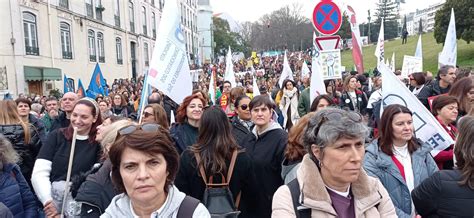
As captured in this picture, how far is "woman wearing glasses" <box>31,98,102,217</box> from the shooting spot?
12.1 feet

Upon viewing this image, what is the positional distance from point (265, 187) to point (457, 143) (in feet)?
6.59

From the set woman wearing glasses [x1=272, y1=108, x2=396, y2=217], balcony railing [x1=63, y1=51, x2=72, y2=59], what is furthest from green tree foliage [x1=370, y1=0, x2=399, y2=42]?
woman wearing glasses [x1=272, y1=108, x2=396, y2=217]

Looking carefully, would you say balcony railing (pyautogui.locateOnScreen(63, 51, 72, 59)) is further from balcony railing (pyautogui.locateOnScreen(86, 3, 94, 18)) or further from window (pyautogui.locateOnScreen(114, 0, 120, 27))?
window (pyautogui.locateOnScreen(114, 0, 120, 27))

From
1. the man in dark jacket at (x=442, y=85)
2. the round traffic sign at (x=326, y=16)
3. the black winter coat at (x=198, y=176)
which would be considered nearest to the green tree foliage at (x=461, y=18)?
the man in dark jacket at (x=442, y=85)

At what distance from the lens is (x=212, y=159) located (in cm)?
383

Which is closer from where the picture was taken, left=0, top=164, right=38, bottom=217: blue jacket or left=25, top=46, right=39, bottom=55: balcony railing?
left=0, top=164, right=38, bottom=217: blue jacket

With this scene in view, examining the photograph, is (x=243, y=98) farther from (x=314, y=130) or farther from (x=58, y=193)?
(x=314, y=130)

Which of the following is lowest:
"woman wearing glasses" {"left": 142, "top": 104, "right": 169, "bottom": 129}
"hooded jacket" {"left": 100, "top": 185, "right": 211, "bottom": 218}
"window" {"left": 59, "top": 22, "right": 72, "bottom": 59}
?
"hooded jacket" {"left": 100, "top": 185, "right": 211, "bottom": 218}

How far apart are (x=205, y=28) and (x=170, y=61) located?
79.5 meters

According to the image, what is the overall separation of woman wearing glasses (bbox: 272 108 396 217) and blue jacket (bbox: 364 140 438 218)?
118 centimetres

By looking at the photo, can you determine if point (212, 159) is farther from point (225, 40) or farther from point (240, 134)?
point (225, 40)

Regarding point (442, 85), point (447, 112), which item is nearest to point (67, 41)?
point (442, 85)

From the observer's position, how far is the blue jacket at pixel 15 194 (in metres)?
3.37

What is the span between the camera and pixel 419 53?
40.3 ft
